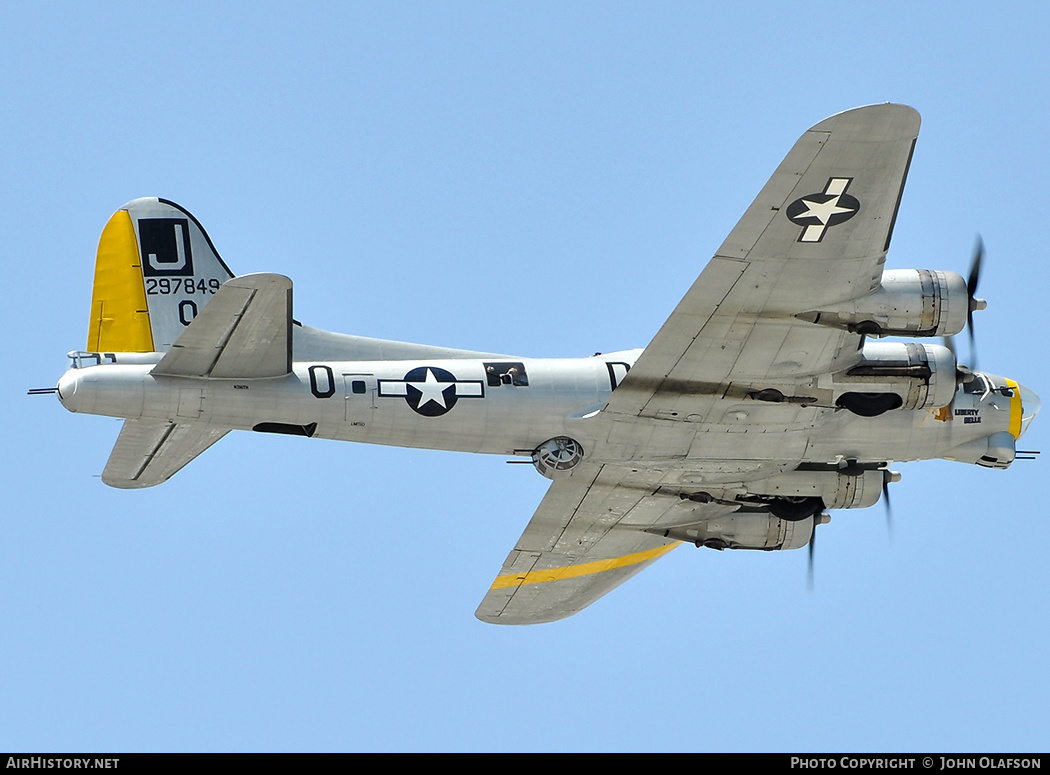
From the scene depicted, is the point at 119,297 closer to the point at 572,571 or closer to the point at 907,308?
the point at 572,571

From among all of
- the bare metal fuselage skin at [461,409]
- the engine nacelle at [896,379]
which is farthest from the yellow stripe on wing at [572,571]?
the engine nacelle at [896,379]

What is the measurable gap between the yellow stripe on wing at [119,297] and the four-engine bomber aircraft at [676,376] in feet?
0.09

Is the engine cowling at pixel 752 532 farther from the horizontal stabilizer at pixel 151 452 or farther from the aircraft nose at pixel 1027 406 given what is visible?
the horizontal stabilizer at pixel 151 452

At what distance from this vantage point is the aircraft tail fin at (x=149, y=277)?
2511cm

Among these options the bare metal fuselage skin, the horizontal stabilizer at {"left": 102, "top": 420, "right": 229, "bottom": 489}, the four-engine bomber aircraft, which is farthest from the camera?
the horizontal stabilizer at {"left": 102, "top": 420, "right": 229, "bottom": 489}

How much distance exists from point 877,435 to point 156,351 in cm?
1340

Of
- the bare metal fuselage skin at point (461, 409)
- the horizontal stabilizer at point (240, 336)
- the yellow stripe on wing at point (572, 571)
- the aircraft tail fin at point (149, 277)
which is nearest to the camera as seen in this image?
the horizontal stabilizer at point (240, 336)

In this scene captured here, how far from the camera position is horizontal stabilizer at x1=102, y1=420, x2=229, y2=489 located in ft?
83.6

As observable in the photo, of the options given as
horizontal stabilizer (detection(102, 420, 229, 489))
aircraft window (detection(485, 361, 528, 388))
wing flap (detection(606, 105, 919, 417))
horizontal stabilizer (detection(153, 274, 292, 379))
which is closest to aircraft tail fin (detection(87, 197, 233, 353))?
horizontal stabilizer (detection(102, 420, 229, 489))

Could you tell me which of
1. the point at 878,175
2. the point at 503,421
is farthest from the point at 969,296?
the point at 503,421

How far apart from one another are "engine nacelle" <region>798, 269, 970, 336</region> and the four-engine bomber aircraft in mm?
37

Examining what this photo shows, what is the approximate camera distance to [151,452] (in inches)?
1007

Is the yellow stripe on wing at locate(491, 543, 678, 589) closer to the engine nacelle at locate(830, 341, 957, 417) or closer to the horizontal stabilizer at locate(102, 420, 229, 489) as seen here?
the horizontal stabilizer at locate(102, 420, 229, 489)

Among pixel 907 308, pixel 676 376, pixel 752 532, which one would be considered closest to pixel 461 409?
pixel 676 376
